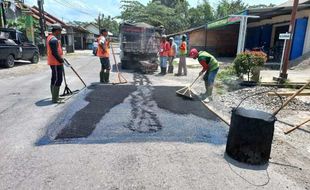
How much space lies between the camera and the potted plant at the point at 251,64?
784 centimetres

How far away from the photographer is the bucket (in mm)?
3277

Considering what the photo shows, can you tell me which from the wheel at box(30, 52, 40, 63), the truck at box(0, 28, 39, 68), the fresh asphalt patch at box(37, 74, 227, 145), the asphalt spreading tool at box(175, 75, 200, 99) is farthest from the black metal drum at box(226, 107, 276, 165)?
the wheel at box(30, 52, 40, 63)

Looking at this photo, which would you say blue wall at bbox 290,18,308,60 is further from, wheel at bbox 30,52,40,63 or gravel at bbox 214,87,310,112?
wheel at bbox 30,52,40,63

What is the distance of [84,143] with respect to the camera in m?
3.79

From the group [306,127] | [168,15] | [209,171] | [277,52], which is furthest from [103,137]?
[168,15]

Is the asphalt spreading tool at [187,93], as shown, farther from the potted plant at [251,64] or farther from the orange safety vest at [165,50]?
the orange safety vest at [165,50]

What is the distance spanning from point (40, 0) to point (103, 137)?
19.8 m

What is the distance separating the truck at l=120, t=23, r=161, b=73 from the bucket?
29.5ft

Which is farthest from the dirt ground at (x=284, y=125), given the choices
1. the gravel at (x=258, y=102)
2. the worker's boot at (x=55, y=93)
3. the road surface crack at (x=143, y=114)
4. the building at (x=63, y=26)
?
the building at (x=63, y=26)

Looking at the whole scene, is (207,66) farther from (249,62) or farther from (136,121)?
(136,121)

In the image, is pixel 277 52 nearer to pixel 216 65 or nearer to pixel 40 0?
pixel 216 65

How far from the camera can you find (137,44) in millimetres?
12469

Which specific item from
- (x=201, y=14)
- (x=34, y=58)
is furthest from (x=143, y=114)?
(x=201, y=14)

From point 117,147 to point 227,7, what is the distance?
40.5 m
